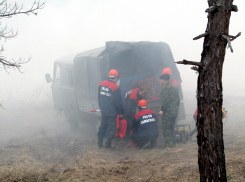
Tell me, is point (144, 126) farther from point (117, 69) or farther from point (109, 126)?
point (117, 69)

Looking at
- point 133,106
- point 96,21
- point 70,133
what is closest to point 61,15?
point 96,21

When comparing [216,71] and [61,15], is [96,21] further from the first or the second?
[216,71]

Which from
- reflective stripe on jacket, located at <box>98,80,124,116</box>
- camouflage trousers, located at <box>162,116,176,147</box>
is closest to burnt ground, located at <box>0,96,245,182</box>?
camouflage trousers, located at <box>162,116,176,147</box>

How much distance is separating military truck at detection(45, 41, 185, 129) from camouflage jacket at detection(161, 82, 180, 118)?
2.08 feet

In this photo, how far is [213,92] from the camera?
6.75 feet

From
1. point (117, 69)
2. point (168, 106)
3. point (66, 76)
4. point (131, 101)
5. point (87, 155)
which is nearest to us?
point (87, 155)

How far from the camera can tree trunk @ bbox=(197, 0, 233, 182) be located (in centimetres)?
202

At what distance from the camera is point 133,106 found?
5.81 m

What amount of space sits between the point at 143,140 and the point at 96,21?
75.9 ft

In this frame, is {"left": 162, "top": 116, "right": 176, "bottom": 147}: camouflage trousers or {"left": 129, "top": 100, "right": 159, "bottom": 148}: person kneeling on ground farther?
{"left": 162, "top": 116, "right": 176, "bottom": 147}: camouflage trousers

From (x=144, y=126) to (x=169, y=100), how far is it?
0.87 metres

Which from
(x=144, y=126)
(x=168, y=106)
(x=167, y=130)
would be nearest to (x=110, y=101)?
(x=144, y=126)

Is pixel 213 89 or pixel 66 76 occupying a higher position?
pixel 66 76

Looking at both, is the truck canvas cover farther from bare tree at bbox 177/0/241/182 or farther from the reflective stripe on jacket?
bare tree at bbox 177/0/241/182
